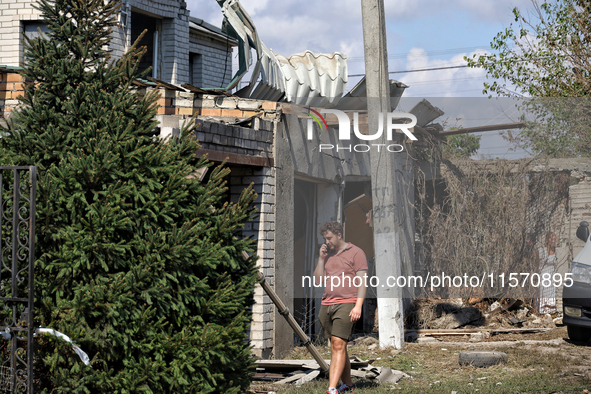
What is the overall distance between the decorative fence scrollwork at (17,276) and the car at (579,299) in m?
6.90

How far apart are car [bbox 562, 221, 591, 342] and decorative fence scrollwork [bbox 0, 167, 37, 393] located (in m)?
6.90

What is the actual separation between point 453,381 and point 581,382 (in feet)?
4.00

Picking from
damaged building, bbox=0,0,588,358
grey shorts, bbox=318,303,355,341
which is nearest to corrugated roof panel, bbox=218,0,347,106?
damaged building, bbox=0,0,588,358

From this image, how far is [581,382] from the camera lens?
6.25m

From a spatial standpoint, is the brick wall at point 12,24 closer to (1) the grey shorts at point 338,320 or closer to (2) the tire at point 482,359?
(1) the grey shorts at point 338,320

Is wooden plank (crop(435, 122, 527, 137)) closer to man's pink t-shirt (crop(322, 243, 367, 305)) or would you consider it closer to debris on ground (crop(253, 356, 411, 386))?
debris on ground (crop(253, 356, 411, 386))

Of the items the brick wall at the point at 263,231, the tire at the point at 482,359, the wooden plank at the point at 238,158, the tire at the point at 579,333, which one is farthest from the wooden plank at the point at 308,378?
the tire at the point at 579,333

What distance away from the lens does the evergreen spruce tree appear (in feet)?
12.1

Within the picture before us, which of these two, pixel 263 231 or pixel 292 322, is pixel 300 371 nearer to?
pixel 292 322

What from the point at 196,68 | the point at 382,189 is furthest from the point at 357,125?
the point at 196,68

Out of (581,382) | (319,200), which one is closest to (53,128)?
(581,382)

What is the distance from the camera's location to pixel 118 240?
3801mm

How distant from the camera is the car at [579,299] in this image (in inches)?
324

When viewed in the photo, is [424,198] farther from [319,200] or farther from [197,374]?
[197,374]
